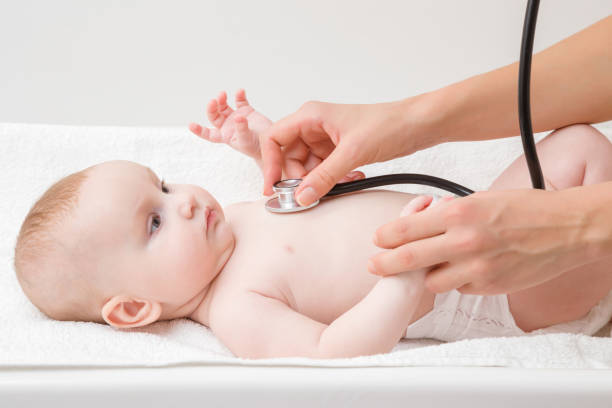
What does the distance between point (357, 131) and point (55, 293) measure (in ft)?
2.03

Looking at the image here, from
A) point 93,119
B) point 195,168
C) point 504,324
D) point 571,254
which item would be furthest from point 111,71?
point 571,254

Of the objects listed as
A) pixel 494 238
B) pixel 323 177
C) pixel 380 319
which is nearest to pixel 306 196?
pixel 323 177

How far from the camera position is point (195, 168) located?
165 cm

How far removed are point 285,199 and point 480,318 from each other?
17.1 inches

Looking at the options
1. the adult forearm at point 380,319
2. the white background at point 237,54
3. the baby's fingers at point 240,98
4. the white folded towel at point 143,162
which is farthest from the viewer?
the white background at point 237,54

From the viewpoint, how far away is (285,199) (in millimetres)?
1250

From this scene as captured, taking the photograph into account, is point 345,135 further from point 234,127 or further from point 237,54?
point 237,54

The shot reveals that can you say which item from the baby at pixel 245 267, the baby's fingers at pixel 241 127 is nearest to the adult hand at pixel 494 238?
the baby at pixel 245 267

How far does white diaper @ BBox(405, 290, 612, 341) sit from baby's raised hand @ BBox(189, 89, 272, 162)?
1.73ft

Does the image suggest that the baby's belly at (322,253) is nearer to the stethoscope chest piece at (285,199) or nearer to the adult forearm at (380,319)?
the stethoscope chest piece at (285,199)

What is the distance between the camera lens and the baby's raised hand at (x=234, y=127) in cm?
145

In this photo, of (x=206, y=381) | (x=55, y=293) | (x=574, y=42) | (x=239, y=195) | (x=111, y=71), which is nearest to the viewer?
(x=206, y=381)

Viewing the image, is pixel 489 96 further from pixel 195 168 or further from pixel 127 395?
pixel 127 395

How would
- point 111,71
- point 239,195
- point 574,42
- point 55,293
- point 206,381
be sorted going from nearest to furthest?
point 206,381
point 55,293
point 574,42
point 239,195
point 111,71
